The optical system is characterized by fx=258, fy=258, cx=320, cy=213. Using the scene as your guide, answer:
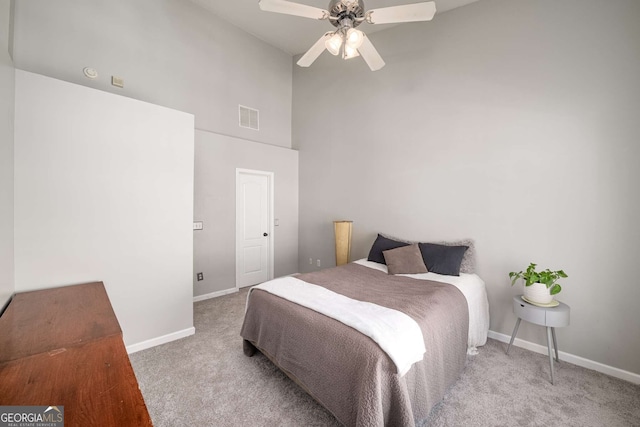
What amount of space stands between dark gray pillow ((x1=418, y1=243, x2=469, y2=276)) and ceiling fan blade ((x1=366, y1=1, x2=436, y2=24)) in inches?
89.0

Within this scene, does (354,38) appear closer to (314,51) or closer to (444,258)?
(314,51)

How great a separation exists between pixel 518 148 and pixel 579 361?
2147 millimetres

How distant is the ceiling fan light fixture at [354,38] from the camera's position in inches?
80.5

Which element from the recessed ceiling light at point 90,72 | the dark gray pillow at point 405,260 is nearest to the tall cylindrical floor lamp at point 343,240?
A: the dark gray pillow at point 405,260

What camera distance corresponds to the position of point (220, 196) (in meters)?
4.04

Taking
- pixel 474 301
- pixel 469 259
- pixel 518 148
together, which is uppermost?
pixel 518 148

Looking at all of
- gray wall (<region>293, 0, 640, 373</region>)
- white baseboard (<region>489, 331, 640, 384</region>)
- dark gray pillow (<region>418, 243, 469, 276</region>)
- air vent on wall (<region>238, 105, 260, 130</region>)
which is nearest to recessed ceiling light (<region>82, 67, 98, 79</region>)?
air vent on wall (<region>238, 105, 260, 130</region>)

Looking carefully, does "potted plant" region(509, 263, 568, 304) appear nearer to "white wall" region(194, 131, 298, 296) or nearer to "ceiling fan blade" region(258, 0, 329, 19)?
"ceiling fan blade" region(258, 0, 329, 19)

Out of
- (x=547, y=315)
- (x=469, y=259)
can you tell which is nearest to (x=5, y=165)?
(x=469, y=259)

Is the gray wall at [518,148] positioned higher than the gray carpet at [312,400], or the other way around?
the gray wall at [518,148]

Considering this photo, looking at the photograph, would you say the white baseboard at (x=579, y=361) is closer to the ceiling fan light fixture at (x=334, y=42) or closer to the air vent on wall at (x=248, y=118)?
the ceiling fan light fixture at (x=334, y=42)

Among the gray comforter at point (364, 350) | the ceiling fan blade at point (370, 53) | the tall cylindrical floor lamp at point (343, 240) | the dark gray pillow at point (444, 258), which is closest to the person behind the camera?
the gray comforter at point (364, 350)

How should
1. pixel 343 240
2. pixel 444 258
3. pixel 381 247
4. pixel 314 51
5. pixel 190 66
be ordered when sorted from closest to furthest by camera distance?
1. pixel 314 51
2. pixel 444 258
3. pixel 381 247
4. pixel 190 66
5. pixel 343 240

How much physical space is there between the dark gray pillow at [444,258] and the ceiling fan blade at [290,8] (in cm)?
261
